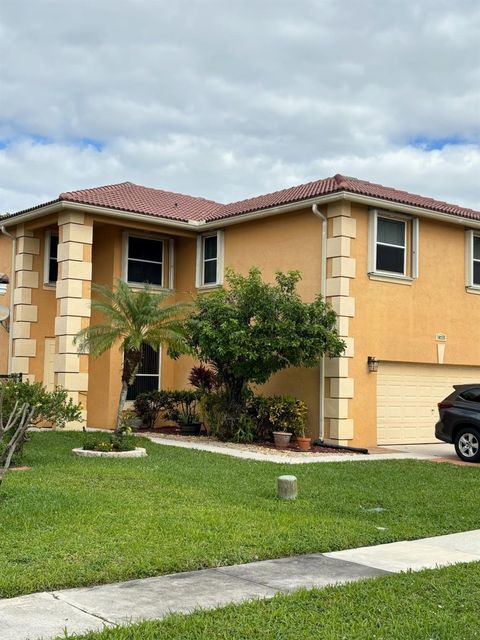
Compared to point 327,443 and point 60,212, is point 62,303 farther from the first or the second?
point 327,443

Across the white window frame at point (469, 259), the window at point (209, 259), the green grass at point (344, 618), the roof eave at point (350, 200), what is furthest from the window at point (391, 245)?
the green grass at point (344, 618)

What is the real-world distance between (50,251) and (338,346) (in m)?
9.37

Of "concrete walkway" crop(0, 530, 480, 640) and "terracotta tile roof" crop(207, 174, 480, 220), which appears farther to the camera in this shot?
"terracotta tile roof" crop(207, 174, 480, 220)

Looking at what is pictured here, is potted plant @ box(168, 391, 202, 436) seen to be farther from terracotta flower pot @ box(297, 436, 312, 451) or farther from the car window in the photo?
the car window

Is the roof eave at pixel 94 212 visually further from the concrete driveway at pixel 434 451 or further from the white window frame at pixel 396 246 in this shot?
the concrete driveway at pixel 434 451

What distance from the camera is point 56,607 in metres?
5.61

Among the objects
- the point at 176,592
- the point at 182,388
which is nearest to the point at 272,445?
the point at 182,388

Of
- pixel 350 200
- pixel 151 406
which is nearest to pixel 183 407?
pixel 151 406

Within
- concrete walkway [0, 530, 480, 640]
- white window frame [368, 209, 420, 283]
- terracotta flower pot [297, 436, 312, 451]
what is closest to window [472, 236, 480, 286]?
white window frame [368, 209, 420, 283]

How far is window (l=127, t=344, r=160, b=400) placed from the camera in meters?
21.5

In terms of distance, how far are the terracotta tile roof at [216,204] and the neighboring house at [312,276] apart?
8 cm

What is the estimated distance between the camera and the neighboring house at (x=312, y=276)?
18.0 m

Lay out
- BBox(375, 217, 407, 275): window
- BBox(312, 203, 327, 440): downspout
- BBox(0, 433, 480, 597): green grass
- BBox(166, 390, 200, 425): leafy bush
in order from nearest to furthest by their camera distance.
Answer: BBox(0, 433, 480, 597): green grass → BBox(312, 203, 327, 440): downspout → BBox(375, 217, 407, 275): window → BBox(166, 390, 200, 425): leafy bush

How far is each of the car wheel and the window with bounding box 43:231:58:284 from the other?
12.0m
